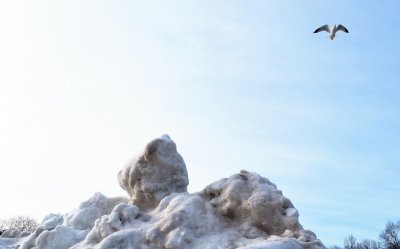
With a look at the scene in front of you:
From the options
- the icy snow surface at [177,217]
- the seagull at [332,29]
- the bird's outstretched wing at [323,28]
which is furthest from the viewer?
the bird's outstretched wing at [323,28]

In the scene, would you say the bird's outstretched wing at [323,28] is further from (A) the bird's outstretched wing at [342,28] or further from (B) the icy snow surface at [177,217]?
(B) the icy snow surface at [177,217]

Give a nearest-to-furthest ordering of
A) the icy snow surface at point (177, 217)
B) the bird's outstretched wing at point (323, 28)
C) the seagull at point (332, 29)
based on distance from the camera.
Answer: the icy snow surface at point (177, 217)
the seagull at point (332, 29)
the bird's outstretched wing at point (323, 28)

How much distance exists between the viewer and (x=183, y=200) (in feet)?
24.4

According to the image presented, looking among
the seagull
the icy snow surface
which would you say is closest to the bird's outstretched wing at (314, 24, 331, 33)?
the seagull

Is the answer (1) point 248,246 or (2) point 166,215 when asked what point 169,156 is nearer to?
(2) point 166,215

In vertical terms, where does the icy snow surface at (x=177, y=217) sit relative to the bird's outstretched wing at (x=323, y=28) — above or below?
below

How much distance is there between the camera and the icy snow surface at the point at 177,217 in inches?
266

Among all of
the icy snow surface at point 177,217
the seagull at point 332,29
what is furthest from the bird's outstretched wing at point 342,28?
the icy snow surface at point 177,217

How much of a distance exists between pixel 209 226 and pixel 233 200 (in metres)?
0.53

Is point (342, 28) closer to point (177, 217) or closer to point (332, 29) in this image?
point (332, 29)

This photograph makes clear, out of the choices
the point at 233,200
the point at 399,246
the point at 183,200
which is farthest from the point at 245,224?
the point at 399,246

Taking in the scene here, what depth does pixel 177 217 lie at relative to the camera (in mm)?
6957

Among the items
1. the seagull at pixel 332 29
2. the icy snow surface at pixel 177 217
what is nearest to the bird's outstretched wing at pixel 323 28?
the seagull at pixel 332 29

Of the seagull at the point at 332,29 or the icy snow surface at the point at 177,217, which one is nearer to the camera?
the icy snow surface at the point at 177,217
